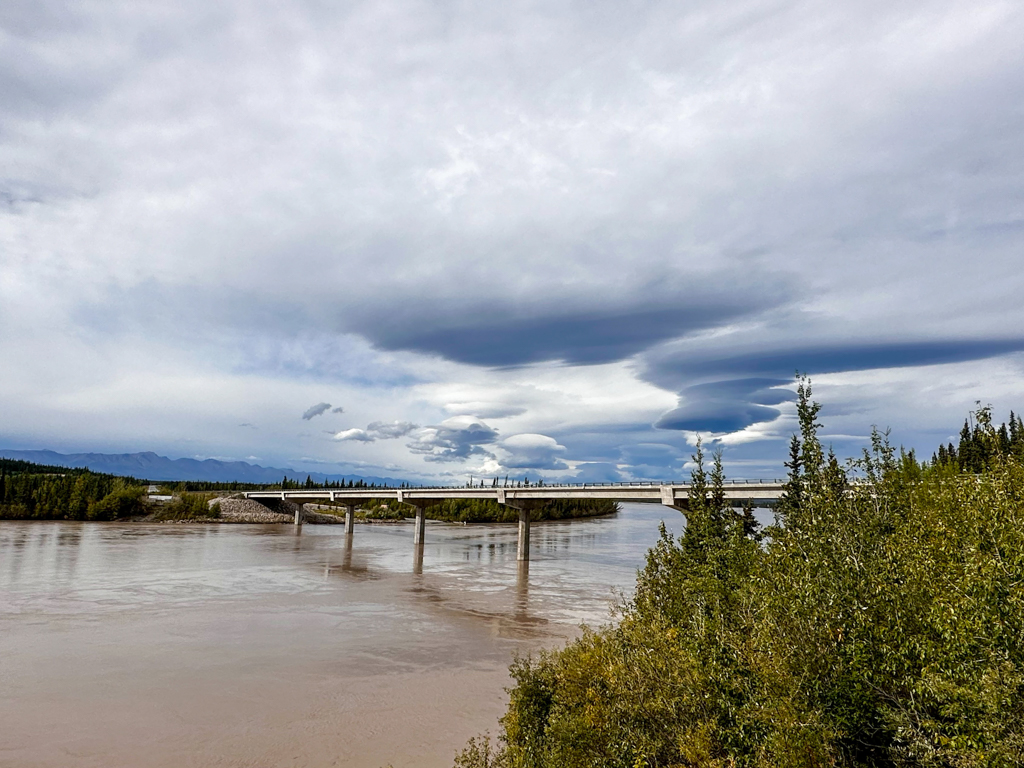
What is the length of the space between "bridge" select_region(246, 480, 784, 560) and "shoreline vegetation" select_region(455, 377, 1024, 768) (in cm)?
4849

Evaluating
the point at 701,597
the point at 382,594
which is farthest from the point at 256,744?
the point at 382,594

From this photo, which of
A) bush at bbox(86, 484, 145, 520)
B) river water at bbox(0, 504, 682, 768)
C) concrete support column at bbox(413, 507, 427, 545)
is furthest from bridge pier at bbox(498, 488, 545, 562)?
bush at bbox(86, 484, 145, 520)

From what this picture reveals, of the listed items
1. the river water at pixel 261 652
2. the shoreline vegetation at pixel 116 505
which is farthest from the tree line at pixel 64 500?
the river water at pixel 261 652

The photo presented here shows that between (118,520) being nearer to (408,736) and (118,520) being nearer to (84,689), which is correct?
(84,689)

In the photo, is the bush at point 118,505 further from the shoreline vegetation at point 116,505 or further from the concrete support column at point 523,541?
the concrete support column at point 523,541

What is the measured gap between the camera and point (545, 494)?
9006cm

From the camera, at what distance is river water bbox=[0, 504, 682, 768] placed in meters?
22.4

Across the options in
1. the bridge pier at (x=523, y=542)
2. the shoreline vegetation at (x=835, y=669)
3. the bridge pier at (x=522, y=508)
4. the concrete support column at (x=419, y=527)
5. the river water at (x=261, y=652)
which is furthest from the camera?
the concrete support column at (x=419, y=527)

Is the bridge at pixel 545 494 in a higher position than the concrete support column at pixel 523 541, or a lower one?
higher

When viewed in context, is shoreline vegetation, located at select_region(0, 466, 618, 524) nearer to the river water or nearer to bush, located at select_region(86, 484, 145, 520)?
bush, located at select_region(86, 484, 145, 520)

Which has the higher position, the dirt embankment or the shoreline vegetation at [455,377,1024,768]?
the shoreline vegetation at [455,377,1024,768]

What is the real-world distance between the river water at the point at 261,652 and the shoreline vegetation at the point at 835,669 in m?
9.60

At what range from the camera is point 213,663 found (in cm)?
3228

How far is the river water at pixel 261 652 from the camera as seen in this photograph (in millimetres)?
22391
